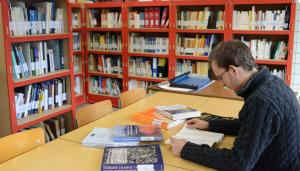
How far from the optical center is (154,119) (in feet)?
7.59

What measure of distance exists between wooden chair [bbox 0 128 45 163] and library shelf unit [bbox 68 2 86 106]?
3.89m

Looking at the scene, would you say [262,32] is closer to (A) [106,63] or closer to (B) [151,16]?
(B) [151,16]

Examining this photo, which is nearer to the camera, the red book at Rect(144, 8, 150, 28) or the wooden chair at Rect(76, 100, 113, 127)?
the wooden chair at Rect(76, 100, 113, 127)

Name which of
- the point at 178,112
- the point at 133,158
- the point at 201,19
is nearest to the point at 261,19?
the point at 201,19

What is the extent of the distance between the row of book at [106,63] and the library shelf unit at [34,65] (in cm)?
184

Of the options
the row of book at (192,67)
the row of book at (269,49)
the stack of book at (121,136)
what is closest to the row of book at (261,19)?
the row of book at (269,49)

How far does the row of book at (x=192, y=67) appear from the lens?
16.3 ft

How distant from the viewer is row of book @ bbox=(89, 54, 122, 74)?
5.80 meters

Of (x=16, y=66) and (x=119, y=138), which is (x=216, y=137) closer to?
(x=119, y=138)

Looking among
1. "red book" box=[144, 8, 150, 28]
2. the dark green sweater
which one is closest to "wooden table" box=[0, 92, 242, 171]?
the dark green sweater

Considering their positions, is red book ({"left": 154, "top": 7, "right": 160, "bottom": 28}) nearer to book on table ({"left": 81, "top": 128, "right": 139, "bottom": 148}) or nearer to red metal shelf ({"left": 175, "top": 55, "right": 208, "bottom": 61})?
red metal shelf ({"left": 175, "top": 55, "right": 208, "bottom": 61})

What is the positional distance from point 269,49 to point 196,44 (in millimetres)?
1058

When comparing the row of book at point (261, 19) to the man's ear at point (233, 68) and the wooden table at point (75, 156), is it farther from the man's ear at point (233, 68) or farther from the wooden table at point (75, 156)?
the man's ear at point (233, 68)

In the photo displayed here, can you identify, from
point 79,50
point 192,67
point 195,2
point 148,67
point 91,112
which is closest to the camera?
point 91,112
